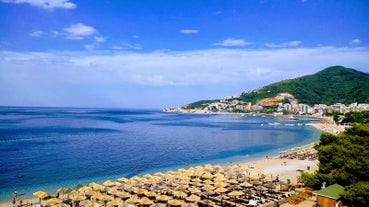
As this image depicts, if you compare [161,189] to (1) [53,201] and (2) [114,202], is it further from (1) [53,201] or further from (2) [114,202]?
(1) [53,201]

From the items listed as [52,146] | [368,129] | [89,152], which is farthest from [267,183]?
[52,146]

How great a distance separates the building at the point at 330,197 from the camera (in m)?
19.0

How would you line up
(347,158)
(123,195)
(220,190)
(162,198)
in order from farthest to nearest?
(220,190)
(347,158)
(123,195)
(162,198)

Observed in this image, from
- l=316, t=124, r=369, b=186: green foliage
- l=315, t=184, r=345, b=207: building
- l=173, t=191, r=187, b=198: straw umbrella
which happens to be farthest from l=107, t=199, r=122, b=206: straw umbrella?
l=316, t=124, r=369, b=186: green foliage

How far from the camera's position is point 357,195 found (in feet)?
59.4

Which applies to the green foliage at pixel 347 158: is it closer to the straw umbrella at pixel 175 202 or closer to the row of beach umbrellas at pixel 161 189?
the row of beach umbrellas at pixel 161 189

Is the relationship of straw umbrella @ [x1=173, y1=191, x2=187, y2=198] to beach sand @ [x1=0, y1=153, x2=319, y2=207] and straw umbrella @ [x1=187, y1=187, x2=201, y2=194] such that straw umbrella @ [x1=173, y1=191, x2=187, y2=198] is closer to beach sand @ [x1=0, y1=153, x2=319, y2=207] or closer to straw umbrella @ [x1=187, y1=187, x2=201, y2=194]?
straw umbrella @ [x1=187, y1=187, x2=201, y2=194]

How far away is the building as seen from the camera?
1905 cm

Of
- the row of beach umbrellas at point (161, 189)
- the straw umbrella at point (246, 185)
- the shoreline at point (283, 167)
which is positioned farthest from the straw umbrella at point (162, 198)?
the shoreline at point (283, 167)

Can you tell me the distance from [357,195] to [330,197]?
1589 mm

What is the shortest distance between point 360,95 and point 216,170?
205369mm

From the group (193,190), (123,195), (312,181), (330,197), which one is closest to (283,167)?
(312,181)

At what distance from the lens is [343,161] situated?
2180cm

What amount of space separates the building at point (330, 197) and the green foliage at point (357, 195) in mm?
434
